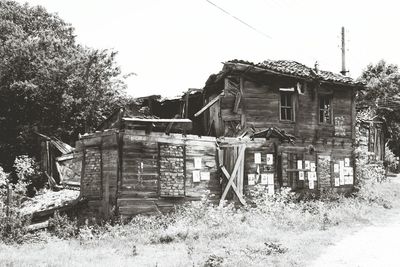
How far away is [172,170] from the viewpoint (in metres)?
13.6

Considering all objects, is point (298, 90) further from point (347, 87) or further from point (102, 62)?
point (102, 62)

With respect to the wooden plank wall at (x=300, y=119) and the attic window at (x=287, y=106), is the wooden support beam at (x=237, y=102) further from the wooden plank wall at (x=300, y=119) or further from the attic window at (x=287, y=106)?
the attic window at (x=287, y=106)

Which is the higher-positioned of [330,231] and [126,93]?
[126,93]

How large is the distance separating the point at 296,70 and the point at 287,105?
1.68 metres

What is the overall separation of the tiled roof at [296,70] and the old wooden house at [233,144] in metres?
0.06

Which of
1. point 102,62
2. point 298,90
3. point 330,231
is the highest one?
point 102,62

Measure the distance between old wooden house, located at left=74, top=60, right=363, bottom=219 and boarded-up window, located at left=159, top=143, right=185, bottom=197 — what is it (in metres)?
0.03

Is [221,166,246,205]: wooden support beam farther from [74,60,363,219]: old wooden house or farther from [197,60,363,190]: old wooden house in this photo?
[197,60,363,190]: old wooden house

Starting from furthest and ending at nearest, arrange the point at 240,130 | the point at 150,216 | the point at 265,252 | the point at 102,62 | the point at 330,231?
the point at 102,62 < the point at 240,130 < the point at 150,216 < the point at 330,231 < the point at 265,252

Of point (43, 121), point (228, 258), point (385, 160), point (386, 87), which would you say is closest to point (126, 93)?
point (43, 121)

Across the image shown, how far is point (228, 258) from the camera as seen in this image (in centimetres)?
814

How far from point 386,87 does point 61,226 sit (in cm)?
3247

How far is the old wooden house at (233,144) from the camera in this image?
42.5ft

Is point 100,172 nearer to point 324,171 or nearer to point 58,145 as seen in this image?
point 58,145
